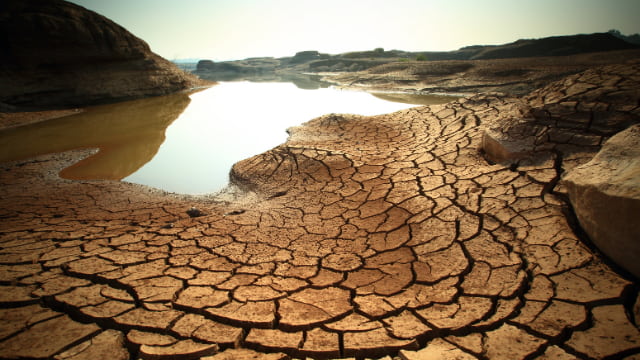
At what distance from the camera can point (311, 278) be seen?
1.88 meters

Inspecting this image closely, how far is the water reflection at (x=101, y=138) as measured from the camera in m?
4.73

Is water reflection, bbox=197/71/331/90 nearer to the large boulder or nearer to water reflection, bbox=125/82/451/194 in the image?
water reflection, bbox=125/82/451/194

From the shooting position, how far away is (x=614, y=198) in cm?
154

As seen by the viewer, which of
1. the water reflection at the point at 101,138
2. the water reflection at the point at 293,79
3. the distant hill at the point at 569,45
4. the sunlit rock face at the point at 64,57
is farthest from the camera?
the distant hill at the point at 569,45

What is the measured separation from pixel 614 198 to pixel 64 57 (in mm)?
14790

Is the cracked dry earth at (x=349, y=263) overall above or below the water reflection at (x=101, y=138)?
below

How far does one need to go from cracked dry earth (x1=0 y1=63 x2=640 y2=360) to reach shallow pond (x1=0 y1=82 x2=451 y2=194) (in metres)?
0.76

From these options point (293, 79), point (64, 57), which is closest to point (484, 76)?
point (293, 79)

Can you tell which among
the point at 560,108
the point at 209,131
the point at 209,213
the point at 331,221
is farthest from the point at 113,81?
the point at 560,108

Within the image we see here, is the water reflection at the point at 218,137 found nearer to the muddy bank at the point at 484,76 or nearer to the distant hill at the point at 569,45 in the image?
the muddy bank at the point at 484,76

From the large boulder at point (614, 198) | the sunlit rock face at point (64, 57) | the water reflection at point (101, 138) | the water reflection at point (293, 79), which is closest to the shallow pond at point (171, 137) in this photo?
the water reflection at point (101, 138)

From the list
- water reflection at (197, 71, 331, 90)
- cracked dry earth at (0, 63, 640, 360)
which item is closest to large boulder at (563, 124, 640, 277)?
cracked dry earth at (0, 63, 640, 360)

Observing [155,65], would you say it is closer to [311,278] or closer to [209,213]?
[209,213]

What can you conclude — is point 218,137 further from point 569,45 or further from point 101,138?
point 569,45
